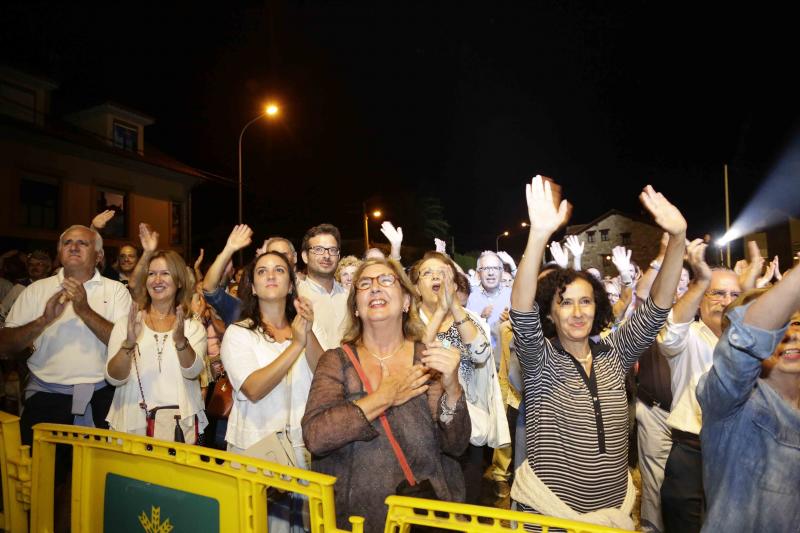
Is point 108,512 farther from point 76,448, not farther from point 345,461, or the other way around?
point 345,461

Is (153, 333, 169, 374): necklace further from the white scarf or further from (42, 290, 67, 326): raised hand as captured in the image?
the white scarf

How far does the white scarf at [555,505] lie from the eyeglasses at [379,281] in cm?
127

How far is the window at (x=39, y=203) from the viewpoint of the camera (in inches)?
650

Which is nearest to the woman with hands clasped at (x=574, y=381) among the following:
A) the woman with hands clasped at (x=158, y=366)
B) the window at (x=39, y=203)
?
the woman with hands clasped at (x=158, y=366)

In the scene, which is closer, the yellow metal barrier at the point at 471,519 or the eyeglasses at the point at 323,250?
the yellow metal barrier at the point at 471,519

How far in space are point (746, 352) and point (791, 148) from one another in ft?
109

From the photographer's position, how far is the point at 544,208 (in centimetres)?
237

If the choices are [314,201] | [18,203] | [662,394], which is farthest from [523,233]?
[662,394]

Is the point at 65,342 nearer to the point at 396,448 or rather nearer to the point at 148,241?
the point at 148,241

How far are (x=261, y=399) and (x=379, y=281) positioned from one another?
1.12 meters

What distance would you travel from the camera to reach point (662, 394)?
3.43 metres

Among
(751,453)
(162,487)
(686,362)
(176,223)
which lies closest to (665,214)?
(686,362)

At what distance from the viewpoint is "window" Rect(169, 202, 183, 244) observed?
22.0 metres

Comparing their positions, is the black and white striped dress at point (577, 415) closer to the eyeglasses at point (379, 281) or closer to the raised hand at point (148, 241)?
the eyeglasses at point (379, 281)
